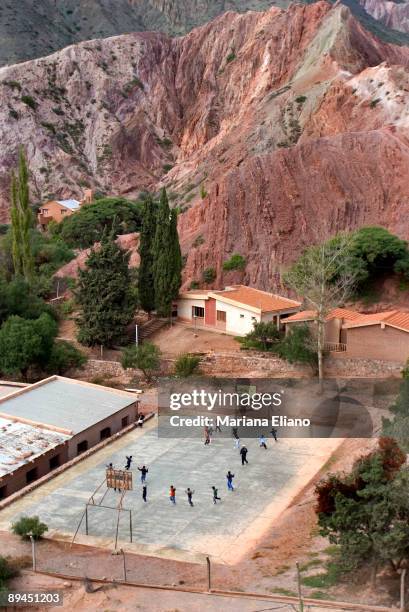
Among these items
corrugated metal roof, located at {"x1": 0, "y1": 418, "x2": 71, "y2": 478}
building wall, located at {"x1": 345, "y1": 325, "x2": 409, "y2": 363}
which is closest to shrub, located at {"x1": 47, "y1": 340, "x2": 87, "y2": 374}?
corrugated metal roof, located at {"x1": 0, "y1": 418, "x2": 71, "y2": 478}

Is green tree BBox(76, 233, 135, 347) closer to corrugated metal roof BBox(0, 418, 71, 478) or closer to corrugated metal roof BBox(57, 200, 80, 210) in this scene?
corrugated metal roof BBox(0, 418, 71, 478)

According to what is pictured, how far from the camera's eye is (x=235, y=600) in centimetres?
1756

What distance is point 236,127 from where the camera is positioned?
8225cm

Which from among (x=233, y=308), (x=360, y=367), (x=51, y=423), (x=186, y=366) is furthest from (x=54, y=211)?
(x=51, y=423)

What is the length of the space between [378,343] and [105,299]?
50.0 feet

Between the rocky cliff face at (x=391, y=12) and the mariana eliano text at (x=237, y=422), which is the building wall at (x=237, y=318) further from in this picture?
the rocky cliff face at (x=391, y=12)

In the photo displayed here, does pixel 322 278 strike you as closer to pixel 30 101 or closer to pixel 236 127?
pixel 236 127

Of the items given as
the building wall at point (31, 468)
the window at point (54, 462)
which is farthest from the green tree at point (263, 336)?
the window at point (54, 462)

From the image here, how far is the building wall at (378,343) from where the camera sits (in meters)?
36.2

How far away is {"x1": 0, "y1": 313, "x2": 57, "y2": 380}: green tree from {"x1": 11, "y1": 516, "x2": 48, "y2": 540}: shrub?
58.8ft

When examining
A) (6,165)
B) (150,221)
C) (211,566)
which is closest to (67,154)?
(6,165)

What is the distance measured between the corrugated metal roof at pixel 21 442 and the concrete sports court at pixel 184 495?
1.33 m

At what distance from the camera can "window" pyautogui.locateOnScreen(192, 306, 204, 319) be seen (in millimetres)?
45037

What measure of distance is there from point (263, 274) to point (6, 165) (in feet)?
184
